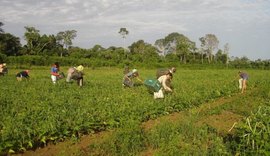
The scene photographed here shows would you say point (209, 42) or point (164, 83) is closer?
point (164, 83)

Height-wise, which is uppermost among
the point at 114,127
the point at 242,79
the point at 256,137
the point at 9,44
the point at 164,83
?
the point at 9,44

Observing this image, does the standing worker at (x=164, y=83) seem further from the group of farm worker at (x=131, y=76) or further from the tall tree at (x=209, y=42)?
the tall tree at (x=209, y=42)

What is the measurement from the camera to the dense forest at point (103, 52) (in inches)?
2169

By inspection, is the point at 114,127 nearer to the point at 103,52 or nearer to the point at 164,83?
the point at 164,83

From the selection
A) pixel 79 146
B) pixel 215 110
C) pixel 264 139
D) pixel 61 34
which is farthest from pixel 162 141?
pixel 61 34

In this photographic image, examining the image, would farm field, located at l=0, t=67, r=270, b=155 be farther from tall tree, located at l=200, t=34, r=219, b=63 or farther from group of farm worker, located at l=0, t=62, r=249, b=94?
tall tree, located at l=200, t=34, r=219, b=63

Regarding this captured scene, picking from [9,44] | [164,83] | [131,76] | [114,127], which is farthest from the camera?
[9,44]

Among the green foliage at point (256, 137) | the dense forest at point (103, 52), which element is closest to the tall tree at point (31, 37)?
the dense forest at point (103, 52)

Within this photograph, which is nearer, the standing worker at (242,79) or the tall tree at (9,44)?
the standing worker at (242,79)

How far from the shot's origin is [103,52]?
73188 millimetres

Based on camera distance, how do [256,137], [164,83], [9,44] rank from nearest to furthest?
[256,137], [164,83], [9,44]

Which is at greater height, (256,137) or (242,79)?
(242,79)

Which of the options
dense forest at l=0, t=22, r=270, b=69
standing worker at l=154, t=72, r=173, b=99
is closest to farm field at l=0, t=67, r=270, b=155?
standing worker at l=154, t=72, r=173, b=99

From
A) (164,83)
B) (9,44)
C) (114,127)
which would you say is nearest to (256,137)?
(114,127)
